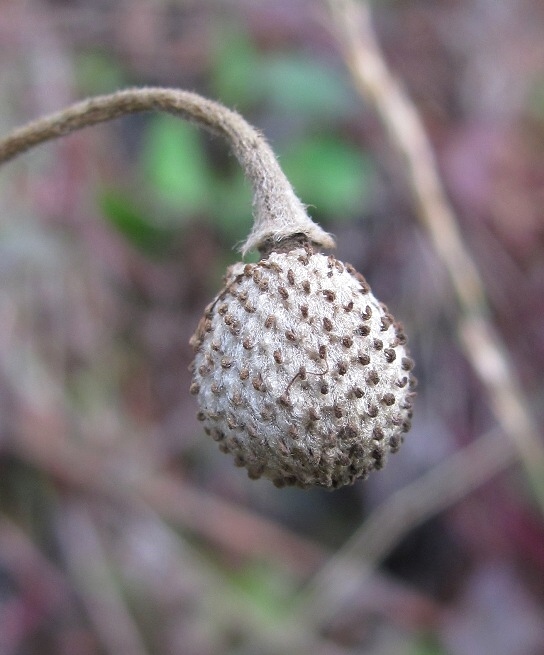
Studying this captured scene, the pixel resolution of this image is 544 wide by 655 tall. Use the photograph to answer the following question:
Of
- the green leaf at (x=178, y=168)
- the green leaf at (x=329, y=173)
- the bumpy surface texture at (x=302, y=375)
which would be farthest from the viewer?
the green leaf at (x=178, y=168)

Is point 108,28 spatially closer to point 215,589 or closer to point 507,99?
point 507,99

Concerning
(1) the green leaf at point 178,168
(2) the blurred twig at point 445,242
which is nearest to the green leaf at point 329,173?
(1) the green leaf at point 178,168

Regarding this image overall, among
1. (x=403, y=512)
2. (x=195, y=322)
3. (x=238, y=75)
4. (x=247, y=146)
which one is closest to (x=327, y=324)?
(x=247, y=146)

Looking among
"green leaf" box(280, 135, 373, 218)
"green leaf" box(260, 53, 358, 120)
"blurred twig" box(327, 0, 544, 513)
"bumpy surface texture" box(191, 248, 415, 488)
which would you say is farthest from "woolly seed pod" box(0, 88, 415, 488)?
"green leaf" box(260, 53, 358, 120)

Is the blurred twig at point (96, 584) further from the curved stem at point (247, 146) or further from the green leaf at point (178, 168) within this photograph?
the curved stem at point (247, 146)

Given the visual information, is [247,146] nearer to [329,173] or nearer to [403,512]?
[403,512]
